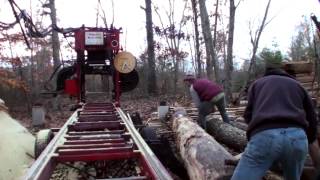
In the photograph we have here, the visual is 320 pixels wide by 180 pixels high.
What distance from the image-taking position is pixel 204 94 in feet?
35.0

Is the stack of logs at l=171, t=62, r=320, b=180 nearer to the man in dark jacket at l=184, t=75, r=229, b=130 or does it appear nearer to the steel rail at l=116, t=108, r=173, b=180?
the man in dark jacket at l=184, t=75, r=229, b=130

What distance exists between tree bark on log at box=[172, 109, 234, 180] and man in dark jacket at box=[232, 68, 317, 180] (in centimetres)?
110

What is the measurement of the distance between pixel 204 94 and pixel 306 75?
221 inches

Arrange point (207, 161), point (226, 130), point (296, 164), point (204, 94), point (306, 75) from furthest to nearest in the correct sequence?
1. point (306, 75)
2. point (204, 94)
3. point (226, 130)
4. point (207, 161)
5. point (296, 164)

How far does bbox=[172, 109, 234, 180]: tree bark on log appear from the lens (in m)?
5.84

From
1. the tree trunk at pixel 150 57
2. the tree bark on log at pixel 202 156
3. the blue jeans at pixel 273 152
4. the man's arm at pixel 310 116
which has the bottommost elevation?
the tree bark on log at pixel 202 156

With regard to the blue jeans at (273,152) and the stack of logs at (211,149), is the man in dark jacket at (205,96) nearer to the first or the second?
the stack of logs at (211,149)

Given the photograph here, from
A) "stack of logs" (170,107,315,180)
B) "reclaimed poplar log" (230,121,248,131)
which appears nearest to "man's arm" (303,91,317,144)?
"stack of logs" (170,107,315,180)

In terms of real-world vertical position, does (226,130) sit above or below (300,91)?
below

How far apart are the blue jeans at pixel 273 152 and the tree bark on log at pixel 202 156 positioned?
1.08m

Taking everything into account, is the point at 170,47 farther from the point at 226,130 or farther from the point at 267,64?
the point at 267,64

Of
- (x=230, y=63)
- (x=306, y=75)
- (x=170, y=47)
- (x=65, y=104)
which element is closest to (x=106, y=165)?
(x=306, y=75)

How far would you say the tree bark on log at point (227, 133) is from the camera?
8.99 m

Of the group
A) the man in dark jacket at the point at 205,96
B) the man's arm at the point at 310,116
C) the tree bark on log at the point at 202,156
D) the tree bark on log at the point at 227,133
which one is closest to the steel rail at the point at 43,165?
the tree bark on log at the point at 202,156
